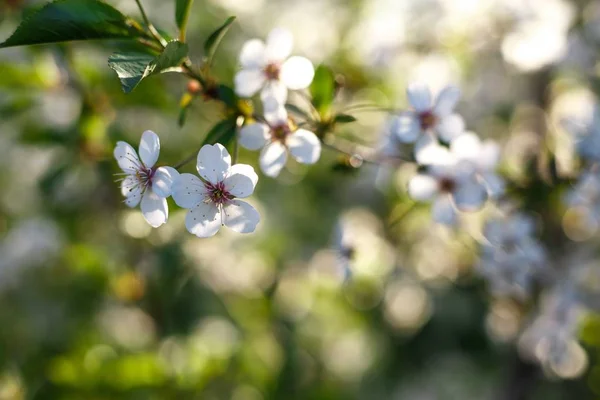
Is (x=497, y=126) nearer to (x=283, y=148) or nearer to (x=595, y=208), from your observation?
(x=595, y=208)

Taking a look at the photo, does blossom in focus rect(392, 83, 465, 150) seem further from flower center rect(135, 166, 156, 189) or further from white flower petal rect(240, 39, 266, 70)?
flower center rect(135, 166, 156, 189)

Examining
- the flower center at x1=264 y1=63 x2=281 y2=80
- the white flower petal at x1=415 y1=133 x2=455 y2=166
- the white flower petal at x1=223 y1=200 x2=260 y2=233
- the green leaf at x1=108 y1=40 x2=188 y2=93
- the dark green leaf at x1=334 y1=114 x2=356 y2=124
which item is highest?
the green leaf at x1=108 y1=40 x2=188 y2=93

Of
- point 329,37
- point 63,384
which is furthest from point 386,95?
point 63,384

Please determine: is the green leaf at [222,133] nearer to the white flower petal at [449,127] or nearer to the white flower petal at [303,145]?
the white flower petal at [303,145]

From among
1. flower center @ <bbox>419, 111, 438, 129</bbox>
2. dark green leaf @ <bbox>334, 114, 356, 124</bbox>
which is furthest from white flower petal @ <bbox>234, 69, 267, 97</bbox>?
flower center @ <bbox>419, 111, 438, 129</bbox>

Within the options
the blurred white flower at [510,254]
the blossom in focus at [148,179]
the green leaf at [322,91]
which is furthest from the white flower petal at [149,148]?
the blurred white flower at [510,254]
